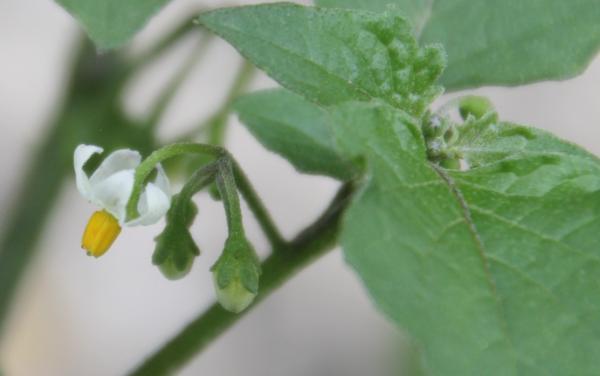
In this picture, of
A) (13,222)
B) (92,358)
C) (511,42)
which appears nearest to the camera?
(511,42)

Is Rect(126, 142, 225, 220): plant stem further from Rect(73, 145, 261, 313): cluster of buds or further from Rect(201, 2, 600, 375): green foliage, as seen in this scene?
Rect(201, 2, 600, 375): green foliage

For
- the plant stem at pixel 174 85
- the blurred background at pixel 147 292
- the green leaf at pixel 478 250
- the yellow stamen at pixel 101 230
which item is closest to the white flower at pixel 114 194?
the yellow stamen at pixel 101 230

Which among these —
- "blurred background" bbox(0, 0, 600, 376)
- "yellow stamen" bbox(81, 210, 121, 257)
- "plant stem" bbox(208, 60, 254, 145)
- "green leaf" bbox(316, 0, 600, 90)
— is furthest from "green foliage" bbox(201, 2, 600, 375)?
"blurred background" bbox(0, 0, 600, 376)

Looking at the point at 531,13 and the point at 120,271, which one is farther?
the point at 120,271

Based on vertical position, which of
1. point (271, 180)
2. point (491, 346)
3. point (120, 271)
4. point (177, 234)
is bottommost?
point (120, 271)

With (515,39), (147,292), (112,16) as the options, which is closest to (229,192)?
(112,16)

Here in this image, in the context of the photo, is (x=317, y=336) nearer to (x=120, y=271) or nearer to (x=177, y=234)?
(x=120, y=271)

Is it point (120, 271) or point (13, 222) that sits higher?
point (13, 222)

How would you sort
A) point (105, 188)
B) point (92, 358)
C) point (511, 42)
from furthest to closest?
point (92, 358) < point (511, 42) < point (105, 188)

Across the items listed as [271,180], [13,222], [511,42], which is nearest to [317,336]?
[271,180]
